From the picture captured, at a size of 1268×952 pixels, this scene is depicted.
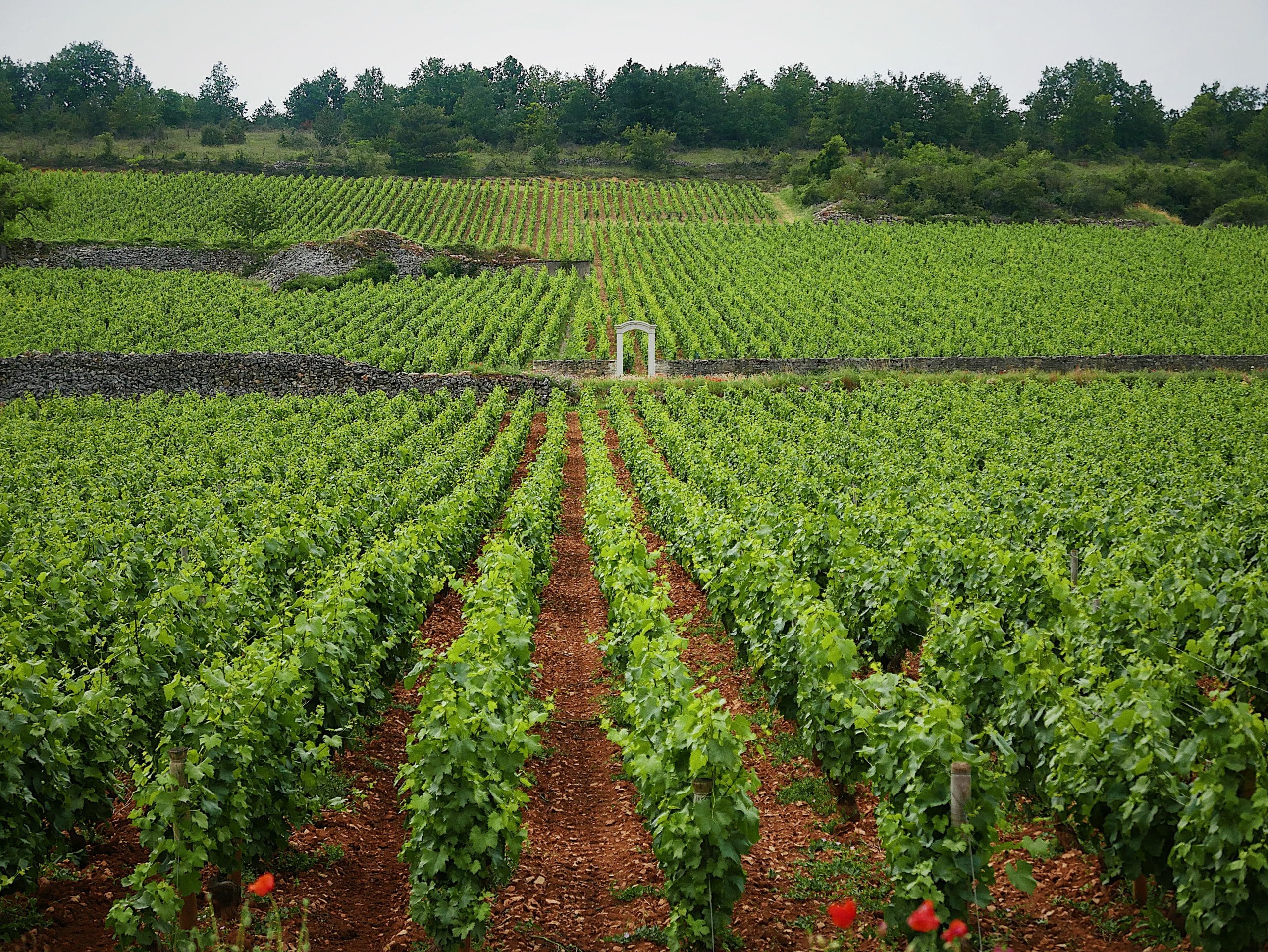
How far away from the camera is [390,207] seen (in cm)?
7781

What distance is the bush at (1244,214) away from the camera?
2852 inches

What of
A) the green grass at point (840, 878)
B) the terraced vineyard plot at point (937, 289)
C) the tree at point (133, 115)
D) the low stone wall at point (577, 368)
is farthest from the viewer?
the tree at point (133, 115)

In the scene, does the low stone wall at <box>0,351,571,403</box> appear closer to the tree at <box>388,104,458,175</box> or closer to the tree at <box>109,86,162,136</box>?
the tree at <box>388,104,458,175</box>

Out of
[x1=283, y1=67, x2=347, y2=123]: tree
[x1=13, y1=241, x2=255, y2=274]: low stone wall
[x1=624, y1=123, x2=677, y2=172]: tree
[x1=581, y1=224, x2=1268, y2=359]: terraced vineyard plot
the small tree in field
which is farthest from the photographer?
[x1=283, y1=67, x2=347, y2=123]: tree

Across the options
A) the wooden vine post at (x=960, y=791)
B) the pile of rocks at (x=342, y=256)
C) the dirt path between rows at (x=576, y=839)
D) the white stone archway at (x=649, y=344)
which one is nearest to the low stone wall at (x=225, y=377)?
the white stone archway at (x=649, y=344)

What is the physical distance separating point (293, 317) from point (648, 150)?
188 ft

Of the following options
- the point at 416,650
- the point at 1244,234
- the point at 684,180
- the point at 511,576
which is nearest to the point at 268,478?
the point at 416,650

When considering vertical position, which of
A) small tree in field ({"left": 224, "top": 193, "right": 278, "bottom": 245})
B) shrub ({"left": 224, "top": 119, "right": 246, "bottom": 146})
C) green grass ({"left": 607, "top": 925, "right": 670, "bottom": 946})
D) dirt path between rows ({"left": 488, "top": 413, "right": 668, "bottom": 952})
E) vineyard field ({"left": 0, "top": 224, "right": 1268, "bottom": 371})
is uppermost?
shrub ({"left": 224, "top": 119, "right": 246, "bottom": 146})

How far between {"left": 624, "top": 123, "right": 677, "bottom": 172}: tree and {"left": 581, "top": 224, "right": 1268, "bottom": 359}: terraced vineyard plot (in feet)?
87.7

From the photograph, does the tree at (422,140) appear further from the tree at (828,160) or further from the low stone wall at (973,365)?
the low stone wall at (973,365)

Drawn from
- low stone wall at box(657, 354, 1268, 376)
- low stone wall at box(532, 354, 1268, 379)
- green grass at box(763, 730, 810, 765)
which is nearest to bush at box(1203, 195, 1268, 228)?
low stone wall at box(532, 354, 1268, 379)

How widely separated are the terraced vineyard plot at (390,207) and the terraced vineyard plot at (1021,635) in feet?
166

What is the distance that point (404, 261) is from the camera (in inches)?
2408

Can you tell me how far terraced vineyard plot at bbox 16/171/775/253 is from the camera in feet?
223
